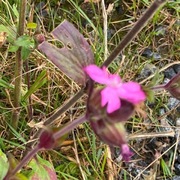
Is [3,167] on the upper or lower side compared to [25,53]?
lower

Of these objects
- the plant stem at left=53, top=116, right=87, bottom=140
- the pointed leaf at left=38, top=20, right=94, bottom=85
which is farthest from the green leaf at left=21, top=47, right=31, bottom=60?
the plant stem at left=53, top=116, right=87, bottom=140

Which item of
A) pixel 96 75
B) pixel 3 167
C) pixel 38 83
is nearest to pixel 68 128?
pixel 96 75

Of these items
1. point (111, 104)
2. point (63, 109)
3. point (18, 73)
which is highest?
point (111, 104)

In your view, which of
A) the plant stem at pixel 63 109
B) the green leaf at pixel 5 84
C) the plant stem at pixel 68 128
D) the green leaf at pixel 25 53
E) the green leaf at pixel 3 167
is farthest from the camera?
the green leaf at pixel 5 84

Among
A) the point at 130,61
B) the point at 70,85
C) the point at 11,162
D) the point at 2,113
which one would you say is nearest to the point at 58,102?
the point at 70,85

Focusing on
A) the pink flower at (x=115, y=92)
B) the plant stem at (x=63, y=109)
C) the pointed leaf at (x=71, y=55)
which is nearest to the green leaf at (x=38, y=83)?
the plant stem at (x=63, y=109)

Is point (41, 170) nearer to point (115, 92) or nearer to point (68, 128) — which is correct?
point (68, 128)

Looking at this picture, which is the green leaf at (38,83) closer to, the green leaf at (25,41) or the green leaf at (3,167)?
the green leaf at (25,41)
